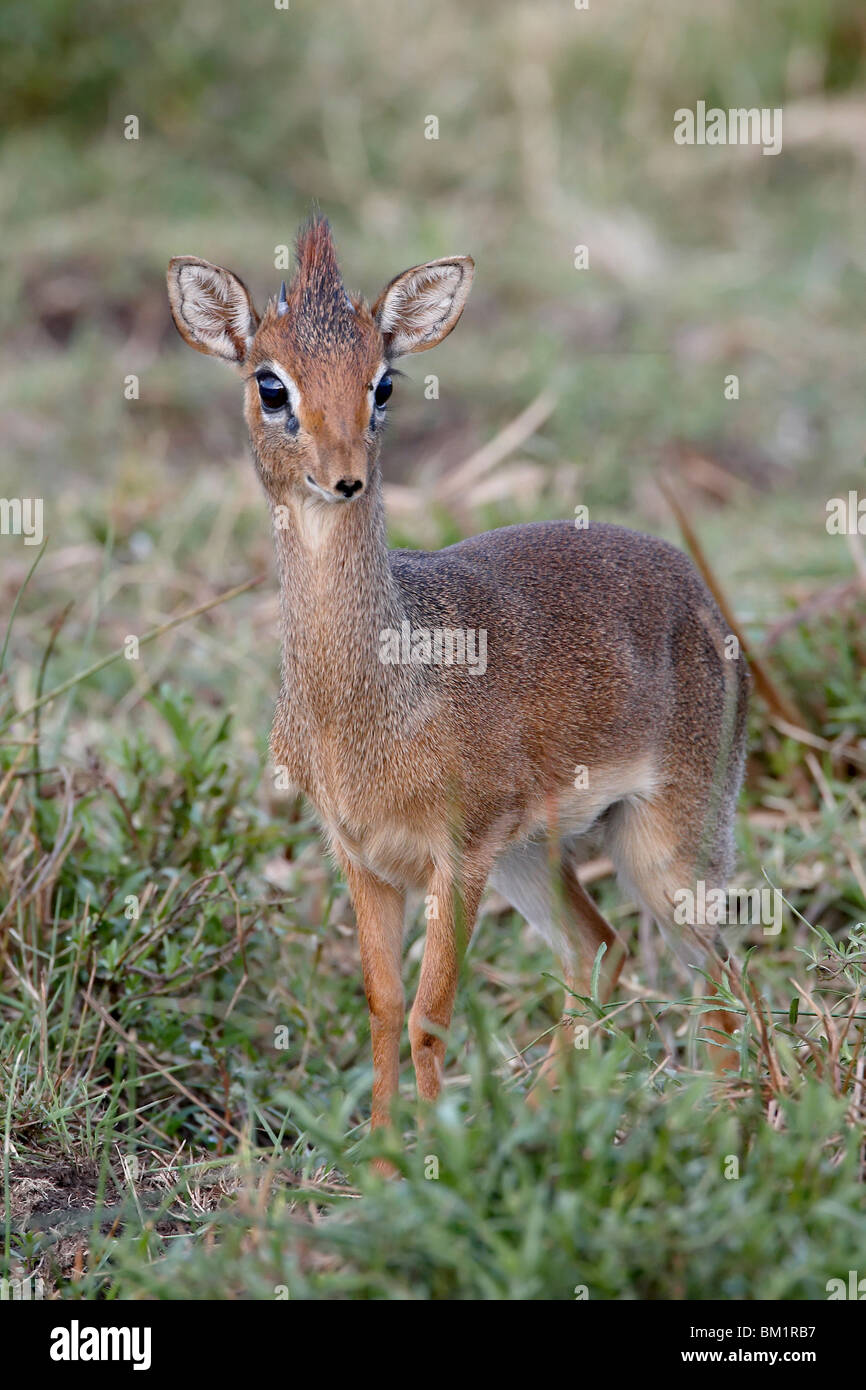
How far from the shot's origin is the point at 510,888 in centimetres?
450

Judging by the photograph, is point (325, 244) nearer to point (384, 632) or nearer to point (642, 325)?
point (384, 632)

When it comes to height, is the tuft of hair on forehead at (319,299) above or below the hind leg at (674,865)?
above

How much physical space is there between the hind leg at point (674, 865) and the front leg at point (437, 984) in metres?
0.78

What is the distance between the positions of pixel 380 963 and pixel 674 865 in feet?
3.04

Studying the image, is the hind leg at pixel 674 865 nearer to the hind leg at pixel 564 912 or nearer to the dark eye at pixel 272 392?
the hind leg at pixel 564 912

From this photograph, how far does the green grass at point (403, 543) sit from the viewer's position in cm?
271

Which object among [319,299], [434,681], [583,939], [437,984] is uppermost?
[319,299]

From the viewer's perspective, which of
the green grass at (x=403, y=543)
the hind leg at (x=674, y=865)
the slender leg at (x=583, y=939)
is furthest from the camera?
the slender leg at (x=583, y=939)

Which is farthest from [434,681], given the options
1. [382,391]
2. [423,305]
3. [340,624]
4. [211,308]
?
[211,308]

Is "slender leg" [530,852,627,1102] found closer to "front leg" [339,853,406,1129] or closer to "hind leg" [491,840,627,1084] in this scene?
"hind leg" [491,840,627,1084]

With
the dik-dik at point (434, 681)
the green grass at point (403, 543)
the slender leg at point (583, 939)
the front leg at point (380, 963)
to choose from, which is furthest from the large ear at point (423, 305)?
the slender leg at point (583, 939)

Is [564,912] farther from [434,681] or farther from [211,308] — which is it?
[211,308]

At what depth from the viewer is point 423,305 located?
12.8ft

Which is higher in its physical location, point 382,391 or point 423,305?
point 423,305
